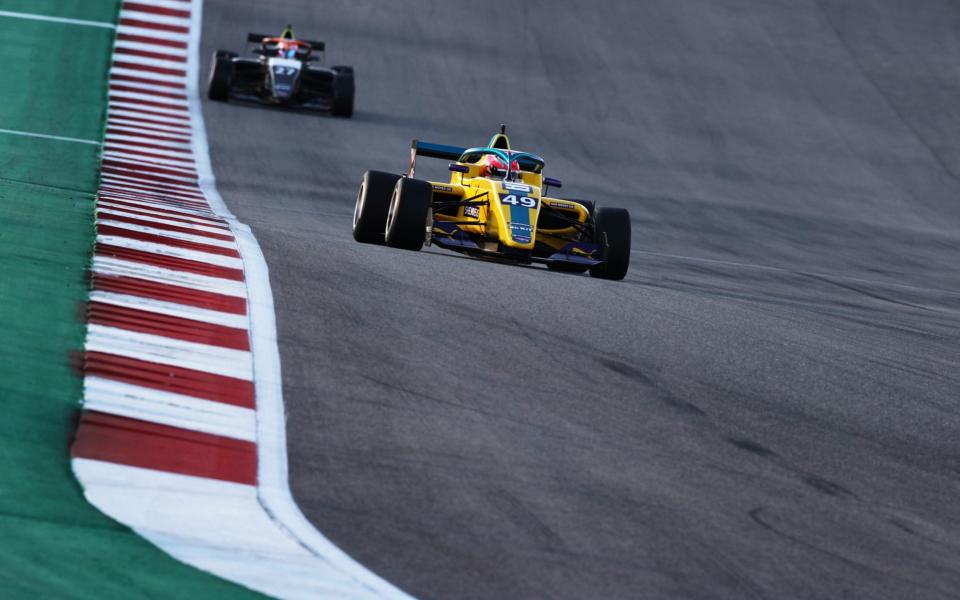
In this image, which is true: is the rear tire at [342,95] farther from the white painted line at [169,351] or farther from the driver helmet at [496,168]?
the white painted line at [169,351]

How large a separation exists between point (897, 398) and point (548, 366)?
6.17 ft

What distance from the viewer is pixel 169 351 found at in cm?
700

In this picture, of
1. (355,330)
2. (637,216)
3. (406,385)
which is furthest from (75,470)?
(637,216)

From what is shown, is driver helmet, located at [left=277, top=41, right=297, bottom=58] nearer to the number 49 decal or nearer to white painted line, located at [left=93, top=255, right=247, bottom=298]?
the number 49 decal

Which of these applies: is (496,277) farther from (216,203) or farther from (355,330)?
(216,203)

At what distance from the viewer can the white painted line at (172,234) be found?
1042 centimetres

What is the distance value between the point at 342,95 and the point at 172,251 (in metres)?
14.0

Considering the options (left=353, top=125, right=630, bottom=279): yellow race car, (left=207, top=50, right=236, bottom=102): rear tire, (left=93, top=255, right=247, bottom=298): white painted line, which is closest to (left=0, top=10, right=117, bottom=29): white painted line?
(left=207, top=50, right=236, bottom=102): rear tire

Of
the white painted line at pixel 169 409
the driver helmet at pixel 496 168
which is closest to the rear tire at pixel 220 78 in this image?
the driver helmet at pixel 496 168

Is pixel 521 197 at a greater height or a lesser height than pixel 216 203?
greater

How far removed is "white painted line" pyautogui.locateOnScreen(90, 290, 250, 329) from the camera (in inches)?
→ 307

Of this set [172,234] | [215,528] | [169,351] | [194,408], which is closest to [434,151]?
[172,234]

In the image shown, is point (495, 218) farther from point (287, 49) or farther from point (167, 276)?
point (287, 49)

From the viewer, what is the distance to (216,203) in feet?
47.2
